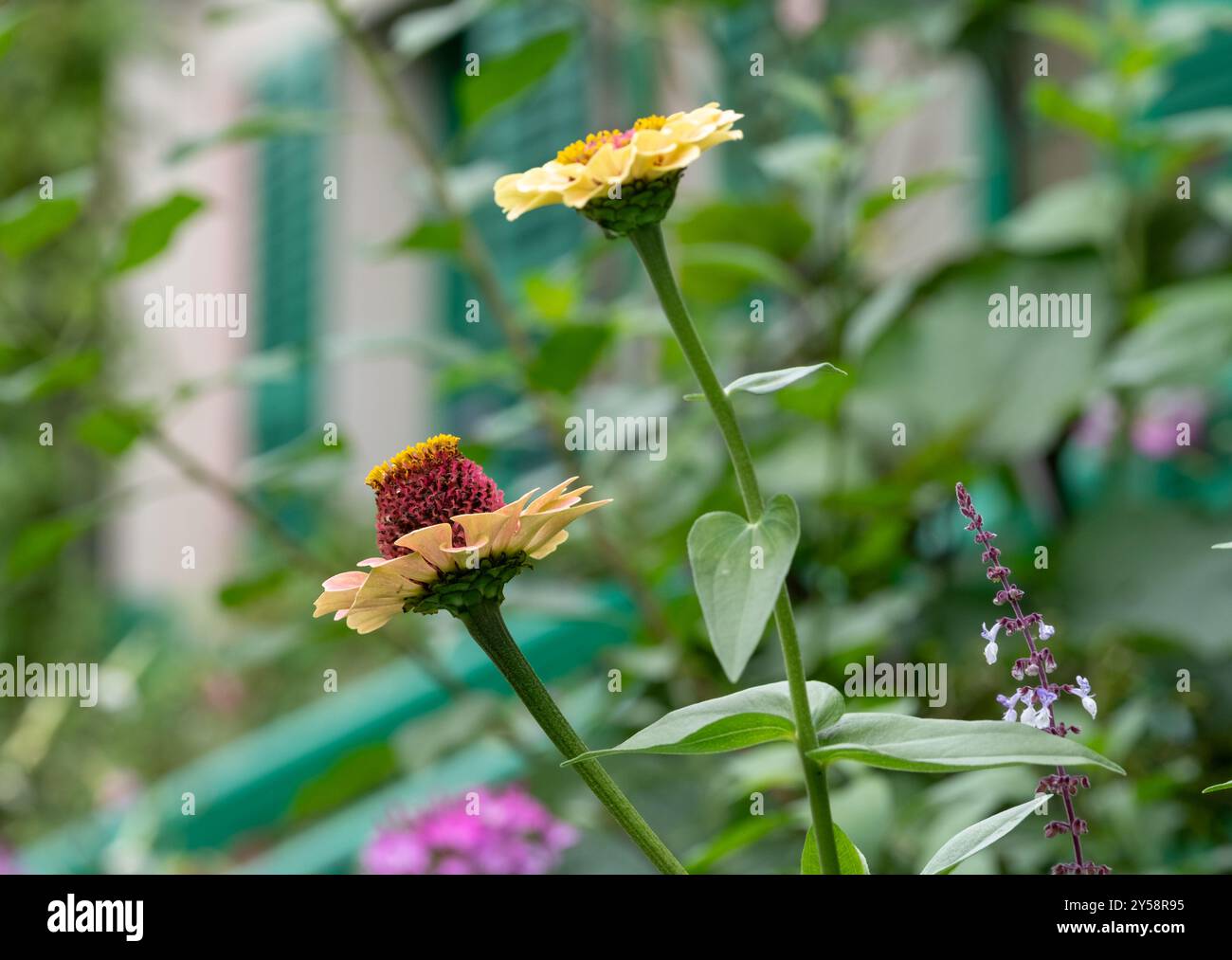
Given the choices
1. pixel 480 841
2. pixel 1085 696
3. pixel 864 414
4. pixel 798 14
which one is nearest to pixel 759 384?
pixel 1085 696

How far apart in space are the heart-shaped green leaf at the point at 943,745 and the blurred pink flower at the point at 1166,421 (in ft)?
3.71

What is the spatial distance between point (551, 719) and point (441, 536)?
60 millimetres

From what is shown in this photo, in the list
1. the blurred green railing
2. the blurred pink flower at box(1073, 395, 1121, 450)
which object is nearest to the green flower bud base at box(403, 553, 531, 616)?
the blurred green railing

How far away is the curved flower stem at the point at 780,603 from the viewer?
0.28 m

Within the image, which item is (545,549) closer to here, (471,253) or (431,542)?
(431,542)

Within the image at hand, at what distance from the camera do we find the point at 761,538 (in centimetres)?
27

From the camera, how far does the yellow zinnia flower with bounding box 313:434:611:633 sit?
249mm

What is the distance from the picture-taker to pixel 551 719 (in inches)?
11.2

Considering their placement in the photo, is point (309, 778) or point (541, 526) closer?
point (541, 526)

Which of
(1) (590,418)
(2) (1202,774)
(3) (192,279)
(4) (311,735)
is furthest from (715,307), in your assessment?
(3) (192,279)

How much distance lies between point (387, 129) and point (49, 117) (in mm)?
3402

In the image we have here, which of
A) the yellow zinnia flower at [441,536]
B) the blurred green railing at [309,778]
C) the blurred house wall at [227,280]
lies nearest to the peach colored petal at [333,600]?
the yellow zinnia flower at [441,536]

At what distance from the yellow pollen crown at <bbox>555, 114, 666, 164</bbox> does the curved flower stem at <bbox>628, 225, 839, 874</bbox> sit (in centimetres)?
2

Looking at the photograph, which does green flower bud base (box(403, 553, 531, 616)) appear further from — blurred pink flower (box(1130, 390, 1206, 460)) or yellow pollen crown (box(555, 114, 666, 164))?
blurred pink flower (box(1130, 390, 1206, 460))
